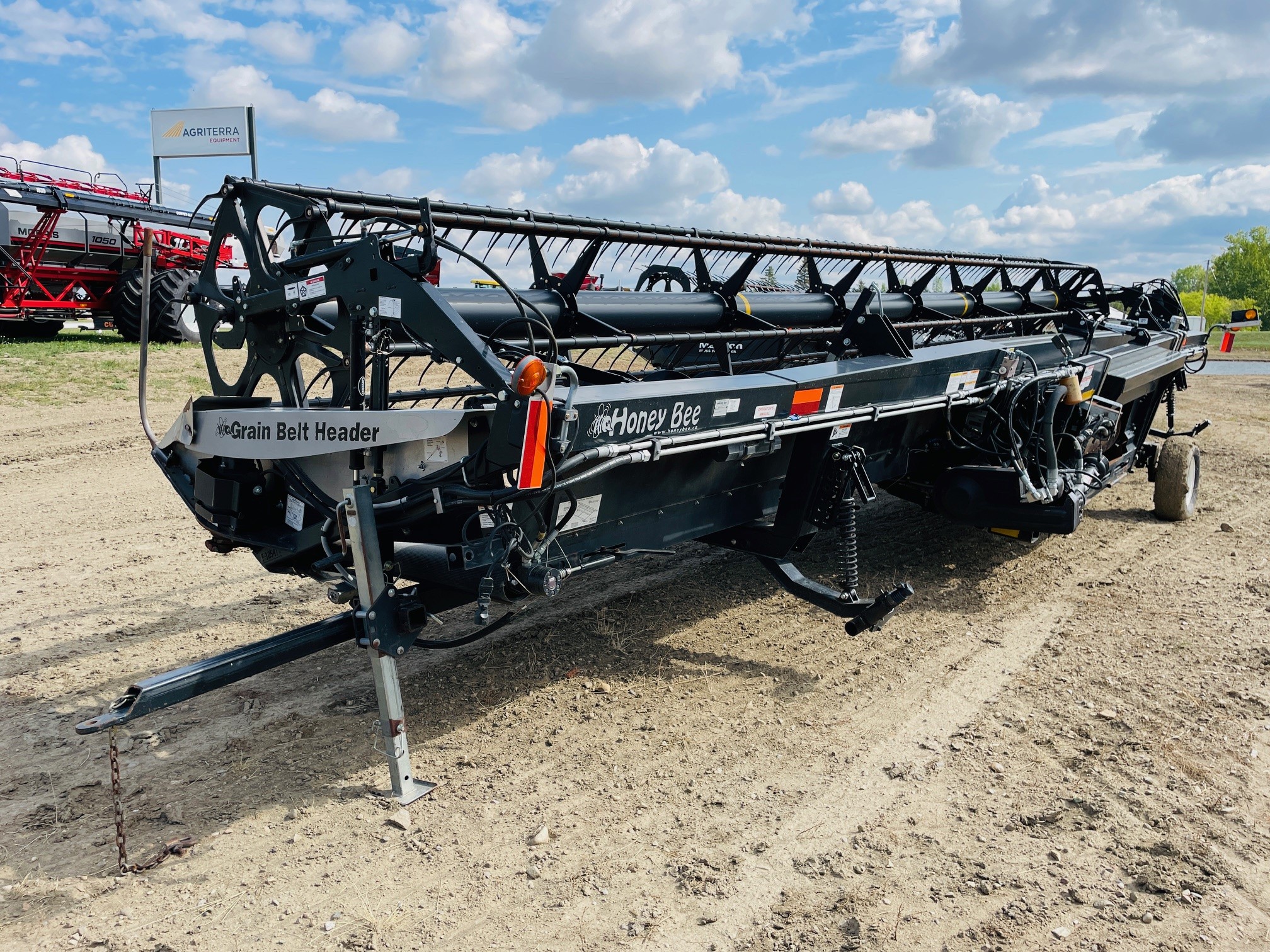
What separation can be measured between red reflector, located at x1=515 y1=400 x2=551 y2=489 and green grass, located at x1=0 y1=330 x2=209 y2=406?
10.5 m

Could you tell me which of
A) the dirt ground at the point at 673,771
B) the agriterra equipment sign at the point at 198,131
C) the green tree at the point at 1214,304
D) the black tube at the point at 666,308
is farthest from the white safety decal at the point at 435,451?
the green tree at the point at 1214,304

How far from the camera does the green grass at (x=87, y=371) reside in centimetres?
1150

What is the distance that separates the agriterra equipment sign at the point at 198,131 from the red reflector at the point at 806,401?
81.4ft

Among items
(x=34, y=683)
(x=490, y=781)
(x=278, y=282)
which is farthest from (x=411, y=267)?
(x=34, y=683)

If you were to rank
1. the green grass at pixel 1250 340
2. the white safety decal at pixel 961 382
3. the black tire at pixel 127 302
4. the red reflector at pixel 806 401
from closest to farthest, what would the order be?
the red reflector at pixel 806 401
the white safety decal at pixel 961 382
the black tire at pixel 127 302
the green grass at pixel 1250 340

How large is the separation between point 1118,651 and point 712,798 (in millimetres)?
2456

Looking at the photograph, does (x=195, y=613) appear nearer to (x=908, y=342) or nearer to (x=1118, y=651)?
(x=908, y=342)

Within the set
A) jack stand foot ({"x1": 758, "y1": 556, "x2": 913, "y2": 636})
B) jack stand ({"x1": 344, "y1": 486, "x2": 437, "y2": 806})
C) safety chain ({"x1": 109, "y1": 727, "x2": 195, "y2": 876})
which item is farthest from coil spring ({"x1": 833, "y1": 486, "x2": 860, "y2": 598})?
safety chain ({"x1": 109, "y1": 727, "x2": 195, "y2": 876})

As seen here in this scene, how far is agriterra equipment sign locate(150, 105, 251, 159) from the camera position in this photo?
24.8 m

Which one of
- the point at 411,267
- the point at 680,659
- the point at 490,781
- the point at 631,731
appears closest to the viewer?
the point at 411,267

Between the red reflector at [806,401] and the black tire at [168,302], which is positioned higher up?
the black tire at [168,302]

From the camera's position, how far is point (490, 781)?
10.9 ft

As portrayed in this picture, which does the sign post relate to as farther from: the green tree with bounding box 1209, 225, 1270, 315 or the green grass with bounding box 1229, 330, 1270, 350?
the green tree with bounding box 1209, 225, 1270, 315

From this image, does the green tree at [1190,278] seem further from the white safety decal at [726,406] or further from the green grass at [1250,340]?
the white safety decal at [726,406]
